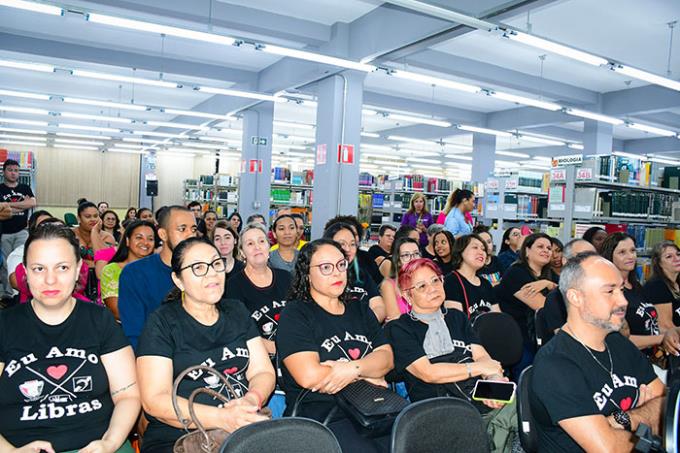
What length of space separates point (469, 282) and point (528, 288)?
1.49 ft

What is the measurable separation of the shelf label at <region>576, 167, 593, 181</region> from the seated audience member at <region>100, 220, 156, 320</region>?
568 cm

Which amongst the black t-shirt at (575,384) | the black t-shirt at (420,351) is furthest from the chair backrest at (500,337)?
the black t-shirt at (575,384)

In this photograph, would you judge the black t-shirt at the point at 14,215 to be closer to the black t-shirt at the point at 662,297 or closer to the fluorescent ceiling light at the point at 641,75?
the black t-shirt at the point at 662,297

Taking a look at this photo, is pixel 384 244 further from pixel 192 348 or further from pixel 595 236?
pixel 192 348

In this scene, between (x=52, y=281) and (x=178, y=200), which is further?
(x=178, y=200)

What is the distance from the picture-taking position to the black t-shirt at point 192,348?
2068 millimetres

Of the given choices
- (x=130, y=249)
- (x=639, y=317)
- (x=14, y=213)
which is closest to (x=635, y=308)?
(x=639, y=317)

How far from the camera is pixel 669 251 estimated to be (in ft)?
13.1

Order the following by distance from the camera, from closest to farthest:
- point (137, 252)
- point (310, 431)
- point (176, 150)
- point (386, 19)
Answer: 1. point (310, 431)
2. point (137, 252)
3. point (386, 19)
4. point (176, 150)

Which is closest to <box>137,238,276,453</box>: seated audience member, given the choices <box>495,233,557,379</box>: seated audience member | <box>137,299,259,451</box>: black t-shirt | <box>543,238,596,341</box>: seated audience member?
<box>137,299,259,451</box>: black t-shirt

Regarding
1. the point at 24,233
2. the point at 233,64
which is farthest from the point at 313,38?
the point at 24,233

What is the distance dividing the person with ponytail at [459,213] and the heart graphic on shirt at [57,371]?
519 cm

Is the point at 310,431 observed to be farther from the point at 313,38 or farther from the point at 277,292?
the point at 313,38

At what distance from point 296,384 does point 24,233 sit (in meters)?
5.28
